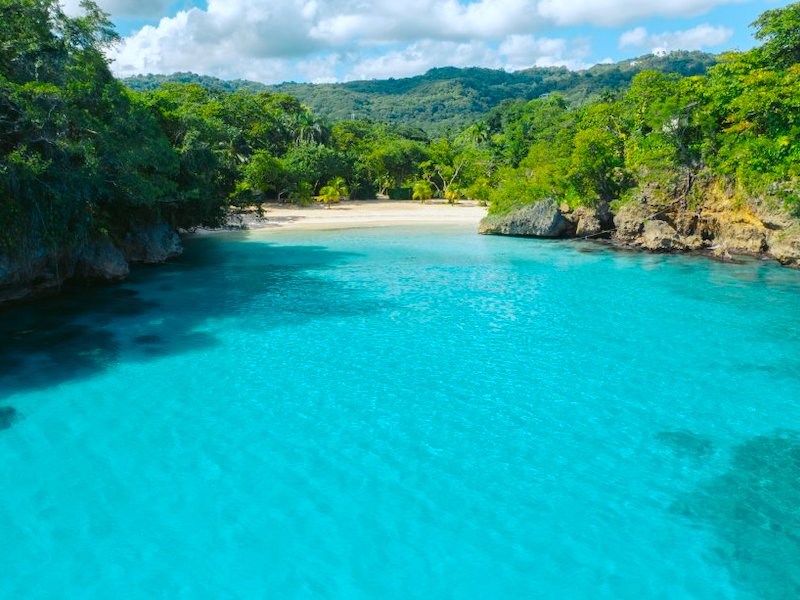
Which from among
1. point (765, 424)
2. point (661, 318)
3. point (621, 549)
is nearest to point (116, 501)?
point (621, 549)

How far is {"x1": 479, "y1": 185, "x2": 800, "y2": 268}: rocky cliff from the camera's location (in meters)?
33.9

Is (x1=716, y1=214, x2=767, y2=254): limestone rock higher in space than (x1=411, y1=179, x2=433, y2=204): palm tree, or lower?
lower

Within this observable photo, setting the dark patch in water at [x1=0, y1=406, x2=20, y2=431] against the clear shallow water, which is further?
the dark patch in water at [x1=0, y1=406, x2=20, y2=431]

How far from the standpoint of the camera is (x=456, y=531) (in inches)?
408

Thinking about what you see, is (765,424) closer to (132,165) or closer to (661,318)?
(661,318)

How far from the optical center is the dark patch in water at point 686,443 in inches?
515

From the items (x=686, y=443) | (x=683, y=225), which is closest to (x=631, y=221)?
(x=683, y=225)

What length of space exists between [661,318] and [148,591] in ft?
72.6

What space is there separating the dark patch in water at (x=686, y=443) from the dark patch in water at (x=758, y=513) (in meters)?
0.62

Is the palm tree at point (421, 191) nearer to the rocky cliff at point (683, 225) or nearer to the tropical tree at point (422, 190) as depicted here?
the tropical tree at point (422, 190)

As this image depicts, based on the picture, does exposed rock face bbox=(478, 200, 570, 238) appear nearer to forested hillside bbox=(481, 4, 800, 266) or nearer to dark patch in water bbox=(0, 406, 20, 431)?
forested hillside bbox=(481, 4, 800, 266)

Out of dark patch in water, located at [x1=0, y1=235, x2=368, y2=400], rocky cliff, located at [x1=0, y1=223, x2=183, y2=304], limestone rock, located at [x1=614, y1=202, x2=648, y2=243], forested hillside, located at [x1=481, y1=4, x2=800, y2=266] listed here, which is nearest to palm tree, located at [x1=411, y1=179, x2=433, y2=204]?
forested hillside, located at [x1=481, y1=4, x2=800, y2=266]

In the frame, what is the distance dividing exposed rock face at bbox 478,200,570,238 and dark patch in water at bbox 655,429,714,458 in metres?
35.6

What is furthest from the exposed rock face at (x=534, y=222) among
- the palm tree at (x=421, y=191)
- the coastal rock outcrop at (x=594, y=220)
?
the palm tree at (x=421, y=191)
